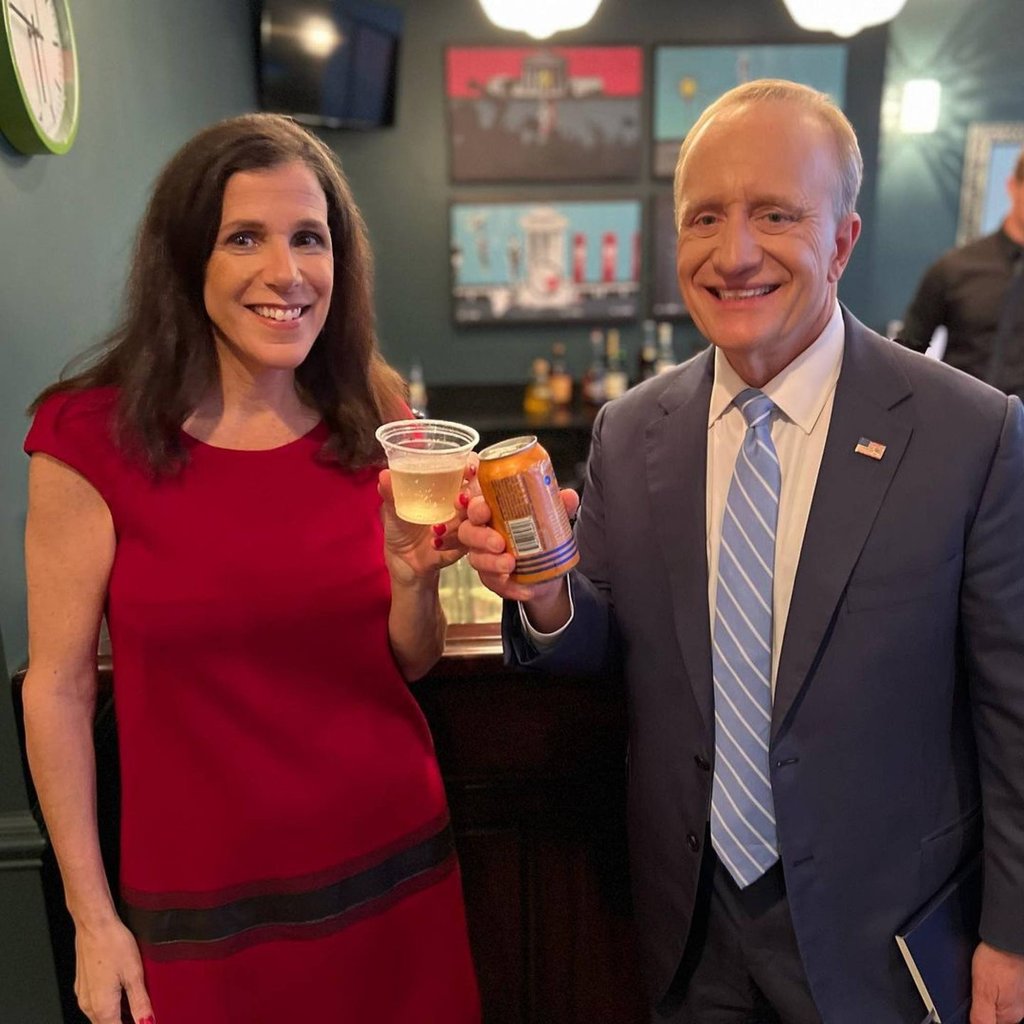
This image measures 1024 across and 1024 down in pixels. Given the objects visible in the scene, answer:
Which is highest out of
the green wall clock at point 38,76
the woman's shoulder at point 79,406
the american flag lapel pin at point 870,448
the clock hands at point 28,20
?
the clock hands at point 28,20

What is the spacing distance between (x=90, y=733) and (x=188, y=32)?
2.76 meters

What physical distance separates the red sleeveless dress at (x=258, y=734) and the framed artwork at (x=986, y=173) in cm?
489

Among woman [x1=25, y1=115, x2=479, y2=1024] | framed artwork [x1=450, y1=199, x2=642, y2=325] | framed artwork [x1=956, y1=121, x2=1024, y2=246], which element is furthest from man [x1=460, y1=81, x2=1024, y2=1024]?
framed artwork [x1=956, y1=121, x2=1024, y2=246]

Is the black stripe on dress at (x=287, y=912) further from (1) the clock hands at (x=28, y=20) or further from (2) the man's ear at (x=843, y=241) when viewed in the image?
(1) the clock hands at (x=28, y=20)

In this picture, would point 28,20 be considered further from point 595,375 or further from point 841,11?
point 595,375

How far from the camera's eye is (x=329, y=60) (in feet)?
13.6

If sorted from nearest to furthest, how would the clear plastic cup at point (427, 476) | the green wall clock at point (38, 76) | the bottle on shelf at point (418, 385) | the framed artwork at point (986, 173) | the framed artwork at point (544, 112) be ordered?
the clear plastic cup at point (427, 476) → the green wall clock at point (38, 76) → the framed artwork at point (544, 112) → the bottle on shelf at point (418, 385) → the framed artwork at point (986, 173)

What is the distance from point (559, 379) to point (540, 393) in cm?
12

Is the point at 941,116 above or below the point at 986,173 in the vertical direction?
above

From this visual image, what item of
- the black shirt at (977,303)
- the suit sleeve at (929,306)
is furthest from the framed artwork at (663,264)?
the black shirt at (977,303)

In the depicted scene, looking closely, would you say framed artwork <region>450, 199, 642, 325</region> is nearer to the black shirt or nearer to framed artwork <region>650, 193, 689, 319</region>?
framed artwork <region>650, 193, 689, 319</region>

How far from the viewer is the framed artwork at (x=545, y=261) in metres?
4.77

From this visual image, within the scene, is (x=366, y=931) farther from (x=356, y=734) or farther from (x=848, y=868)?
(x=848, y=868)

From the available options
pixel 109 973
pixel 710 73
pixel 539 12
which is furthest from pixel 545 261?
pixel 109 973
